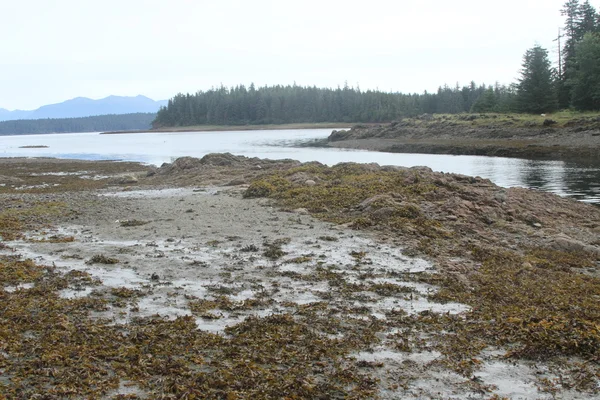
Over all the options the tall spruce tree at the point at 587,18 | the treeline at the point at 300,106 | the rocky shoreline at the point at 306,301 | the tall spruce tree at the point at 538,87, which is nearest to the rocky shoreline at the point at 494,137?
the tall spruce tree at the point at 538,87

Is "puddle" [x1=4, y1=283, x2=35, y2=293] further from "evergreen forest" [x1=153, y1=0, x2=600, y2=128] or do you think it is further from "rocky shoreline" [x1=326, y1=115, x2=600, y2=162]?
"evergreen forest" [x1=153, y1=0, x2=600, y2=128]

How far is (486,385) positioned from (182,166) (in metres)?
22.6

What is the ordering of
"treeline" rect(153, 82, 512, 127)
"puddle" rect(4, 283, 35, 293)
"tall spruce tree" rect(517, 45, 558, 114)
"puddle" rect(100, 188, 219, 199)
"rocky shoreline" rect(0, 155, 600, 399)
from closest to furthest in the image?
"rocky shoreline" rect(0, 155, 600, 399) → "puddle" rect(4, 283, 35, 293) → "puddle" rect(100, 188, 219, 199) → "tall spruce tree" rect(517, 45, 558, 114) → "treeline" rect(153, 82, 512, 127)

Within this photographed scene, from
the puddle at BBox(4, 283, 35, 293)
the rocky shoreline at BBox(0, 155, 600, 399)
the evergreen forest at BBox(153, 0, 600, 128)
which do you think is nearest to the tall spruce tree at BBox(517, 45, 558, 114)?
the evergreen forest at BBox(153, 0, 600, 128)

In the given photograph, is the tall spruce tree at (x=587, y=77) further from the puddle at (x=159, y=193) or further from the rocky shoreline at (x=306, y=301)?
the puddle at (x=159, y=193)

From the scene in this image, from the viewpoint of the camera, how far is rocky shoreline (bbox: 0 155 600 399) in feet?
13.9

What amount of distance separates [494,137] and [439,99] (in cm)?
7332

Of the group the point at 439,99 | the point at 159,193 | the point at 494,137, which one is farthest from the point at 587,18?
the point at 159,193

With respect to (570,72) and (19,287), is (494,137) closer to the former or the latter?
(570,72)

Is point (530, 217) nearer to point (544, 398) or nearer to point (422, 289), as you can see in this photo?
point (422, 289)

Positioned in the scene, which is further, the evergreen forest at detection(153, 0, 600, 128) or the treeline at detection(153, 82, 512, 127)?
the treeline at detection(153, 82, 512, 127)

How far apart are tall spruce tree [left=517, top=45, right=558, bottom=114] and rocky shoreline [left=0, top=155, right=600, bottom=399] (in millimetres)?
51837

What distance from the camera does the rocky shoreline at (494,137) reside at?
3606 cm

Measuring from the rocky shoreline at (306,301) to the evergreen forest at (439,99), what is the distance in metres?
47.7
